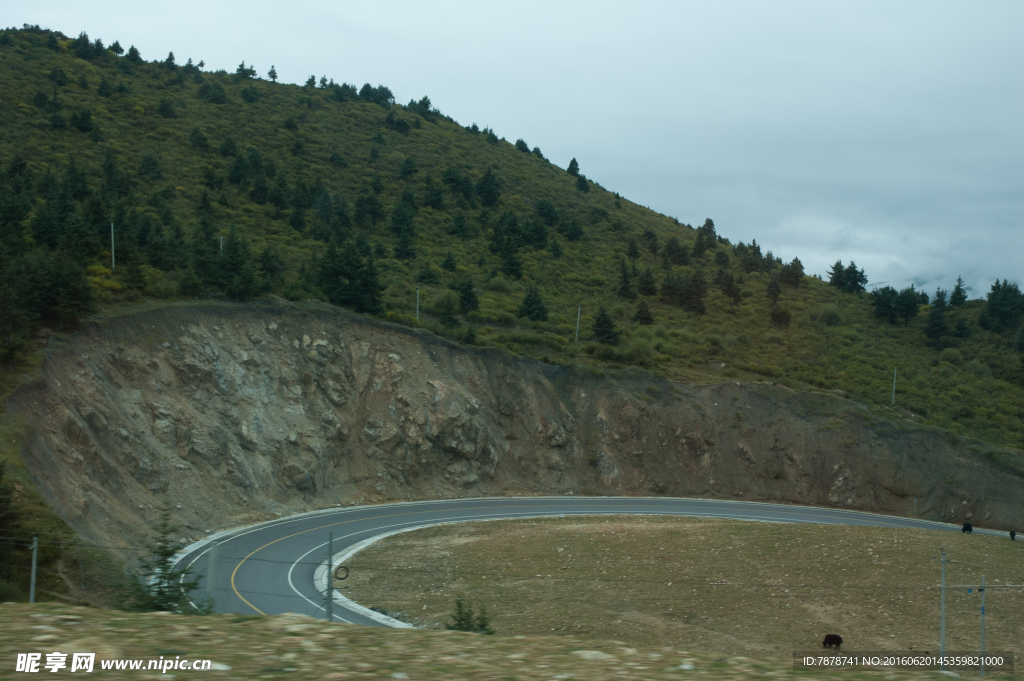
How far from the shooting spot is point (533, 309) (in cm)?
6506

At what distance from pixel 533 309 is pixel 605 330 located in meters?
6.96

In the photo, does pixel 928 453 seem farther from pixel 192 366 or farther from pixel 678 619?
pixel 192 366

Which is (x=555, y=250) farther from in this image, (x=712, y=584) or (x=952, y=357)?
(x=712, y=584)

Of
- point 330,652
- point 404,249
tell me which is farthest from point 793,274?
point 330,652

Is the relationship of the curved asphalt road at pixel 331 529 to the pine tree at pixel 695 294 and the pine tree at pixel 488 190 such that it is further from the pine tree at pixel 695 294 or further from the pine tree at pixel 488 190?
the pine tree at pixel 488 190

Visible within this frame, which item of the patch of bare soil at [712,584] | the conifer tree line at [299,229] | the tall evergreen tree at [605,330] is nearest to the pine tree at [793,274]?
the conifer tree line at [299,229]

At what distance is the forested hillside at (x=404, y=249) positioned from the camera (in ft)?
156

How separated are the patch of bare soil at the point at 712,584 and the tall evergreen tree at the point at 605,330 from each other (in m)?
32.1

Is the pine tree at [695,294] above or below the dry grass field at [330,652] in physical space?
above

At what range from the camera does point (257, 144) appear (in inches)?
3265

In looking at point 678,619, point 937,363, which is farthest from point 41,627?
point 937,363

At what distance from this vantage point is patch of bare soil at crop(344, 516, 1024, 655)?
21.0 m

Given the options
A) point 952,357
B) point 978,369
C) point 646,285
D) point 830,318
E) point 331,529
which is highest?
point 646,285

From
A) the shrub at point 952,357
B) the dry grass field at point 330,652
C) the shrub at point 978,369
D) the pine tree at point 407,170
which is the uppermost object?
the pine tree at point 407,170
